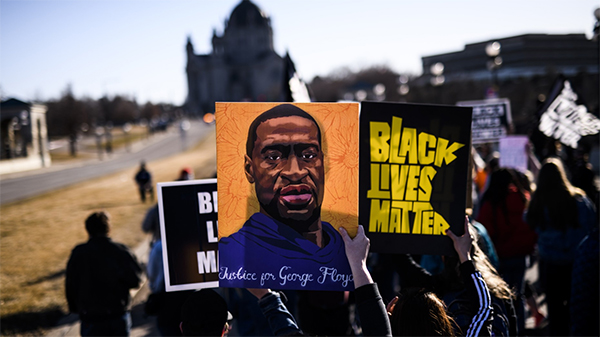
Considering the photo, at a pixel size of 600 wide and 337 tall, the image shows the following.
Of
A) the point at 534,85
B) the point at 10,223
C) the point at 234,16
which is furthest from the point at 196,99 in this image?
the point at 10,223

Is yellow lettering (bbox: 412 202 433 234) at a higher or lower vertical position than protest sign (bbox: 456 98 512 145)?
lower

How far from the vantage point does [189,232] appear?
3.15m

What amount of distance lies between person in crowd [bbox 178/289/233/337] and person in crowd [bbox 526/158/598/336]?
3.48 metres

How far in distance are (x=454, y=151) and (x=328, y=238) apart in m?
0.91

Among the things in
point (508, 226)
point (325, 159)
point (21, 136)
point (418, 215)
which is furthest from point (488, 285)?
point (21, 136)

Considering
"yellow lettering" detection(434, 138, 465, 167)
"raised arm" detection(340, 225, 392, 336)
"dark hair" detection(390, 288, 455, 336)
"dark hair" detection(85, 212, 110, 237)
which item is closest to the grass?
"dark hair" detection(85, 212, 110, 237)

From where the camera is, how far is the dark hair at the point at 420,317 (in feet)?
6.65

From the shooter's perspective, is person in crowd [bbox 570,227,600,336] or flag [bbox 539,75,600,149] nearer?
person in crowd [bbox 570,227,600,336]

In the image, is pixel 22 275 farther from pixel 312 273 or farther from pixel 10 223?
pixel 312 273

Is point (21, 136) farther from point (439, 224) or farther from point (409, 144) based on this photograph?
point (439, 224)

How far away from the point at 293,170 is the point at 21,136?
35883mm

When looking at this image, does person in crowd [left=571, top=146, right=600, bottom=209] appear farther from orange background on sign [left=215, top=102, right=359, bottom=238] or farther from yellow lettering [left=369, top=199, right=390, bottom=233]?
orange background on sign [left=215, top=102, right=359, bottom=238]

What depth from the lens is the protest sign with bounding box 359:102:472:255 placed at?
2.64m

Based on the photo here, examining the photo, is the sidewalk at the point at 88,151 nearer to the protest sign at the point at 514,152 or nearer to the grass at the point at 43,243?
the grass at the point at 43,243
